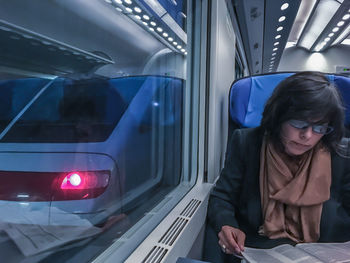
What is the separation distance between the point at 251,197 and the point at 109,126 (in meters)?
0.72

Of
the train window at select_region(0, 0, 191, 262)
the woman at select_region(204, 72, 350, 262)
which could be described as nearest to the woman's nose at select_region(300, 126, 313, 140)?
the woman at select_region(204, 72, 350, 262)

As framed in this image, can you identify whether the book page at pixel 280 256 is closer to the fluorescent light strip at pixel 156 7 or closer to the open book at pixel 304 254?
the open book at pixel 304 254

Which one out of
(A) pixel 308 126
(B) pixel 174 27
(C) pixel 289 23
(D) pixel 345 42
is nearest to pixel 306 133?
(A) pixel 308 126

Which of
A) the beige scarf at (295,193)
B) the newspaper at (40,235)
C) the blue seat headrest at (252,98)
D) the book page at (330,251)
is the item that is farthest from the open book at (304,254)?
the blue seat headrest at (252,98)

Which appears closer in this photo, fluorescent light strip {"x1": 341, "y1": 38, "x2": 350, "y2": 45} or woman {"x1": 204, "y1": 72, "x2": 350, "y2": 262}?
woman {"x1": 204, "y1": 72, "x2": 350, "y2": 262}

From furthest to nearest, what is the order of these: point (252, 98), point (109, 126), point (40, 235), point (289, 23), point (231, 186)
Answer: point (289, 23)
point (252, 98)
point (109, 126)
point (231, 186)
point (40, 235)

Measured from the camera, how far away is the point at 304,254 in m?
0.83

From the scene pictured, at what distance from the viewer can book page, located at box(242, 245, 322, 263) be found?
80 centimetres

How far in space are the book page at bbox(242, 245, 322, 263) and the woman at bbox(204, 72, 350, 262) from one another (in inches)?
2.8

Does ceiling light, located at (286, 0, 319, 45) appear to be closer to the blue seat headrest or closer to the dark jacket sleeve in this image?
the blue seat headrest

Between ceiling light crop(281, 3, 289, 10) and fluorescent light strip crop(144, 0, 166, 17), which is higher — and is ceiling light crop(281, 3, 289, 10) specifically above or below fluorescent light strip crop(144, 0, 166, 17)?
above

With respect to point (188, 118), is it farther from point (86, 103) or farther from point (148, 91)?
point (86, 103)

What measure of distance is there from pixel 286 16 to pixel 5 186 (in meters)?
3.61

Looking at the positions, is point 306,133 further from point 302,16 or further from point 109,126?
point 302,16
